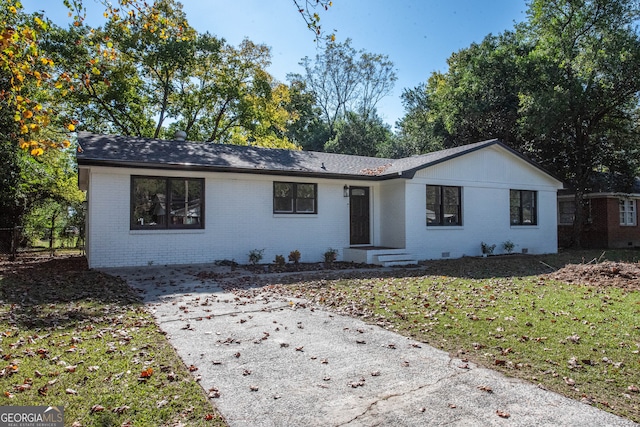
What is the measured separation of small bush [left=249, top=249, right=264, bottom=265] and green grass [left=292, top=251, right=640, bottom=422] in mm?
3751

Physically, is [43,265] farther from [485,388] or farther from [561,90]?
[561,90]

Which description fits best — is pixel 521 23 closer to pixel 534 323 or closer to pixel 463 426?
pixel 534 323

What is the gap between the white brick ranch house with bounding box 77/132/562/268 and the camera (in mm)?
11562

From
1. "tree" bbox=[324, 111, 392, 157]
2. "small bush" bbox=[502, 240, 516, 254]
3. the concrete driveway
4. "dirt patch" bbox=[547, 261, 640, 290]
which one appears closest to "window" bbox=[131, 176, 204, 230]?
the concrete driveway

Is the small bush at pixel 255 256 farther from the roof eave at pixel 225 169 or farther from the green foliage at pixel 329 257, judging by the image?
the roof eave at pixel 225 169

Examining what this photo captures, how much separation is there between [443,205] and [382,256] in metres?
3.64

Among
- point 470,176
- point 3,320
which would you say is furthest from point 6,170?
point 470,176

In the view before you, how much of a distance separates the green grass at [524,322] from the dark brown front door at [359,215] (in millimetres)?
4469

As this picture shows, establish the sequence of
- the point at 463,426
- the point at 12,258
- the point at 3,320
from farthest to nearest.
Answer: the point at 12,258 → the point at 3,320 → the point at 463,426

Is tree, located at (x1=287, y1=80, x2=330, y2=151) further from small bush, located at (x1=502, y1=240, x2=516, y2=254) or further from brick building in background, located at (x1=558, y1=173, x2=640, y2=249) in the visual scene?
small bush, located at (x1=502, y1=240, x2=516, y2=254)

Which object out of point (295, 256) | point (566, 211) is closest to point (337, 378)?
point (295, 256)

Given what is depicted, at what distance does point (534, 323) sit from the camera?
5969mm

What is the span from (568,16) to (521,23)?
347 centimetres

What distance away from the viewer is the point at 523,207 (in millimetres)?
17500
